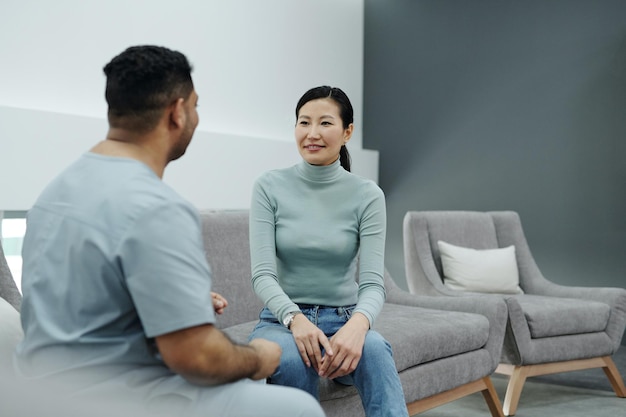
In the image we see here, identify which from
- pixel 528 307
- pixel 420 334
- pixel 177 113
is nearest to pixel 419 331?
pixel 420 334

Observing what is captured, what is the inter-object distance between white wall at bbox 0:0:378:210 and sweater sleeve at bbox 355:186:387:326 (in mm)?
1956

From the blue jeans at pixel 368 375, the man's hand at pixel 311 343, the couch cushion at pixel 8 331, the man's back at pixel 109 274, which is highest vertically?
the man's back at pixel 109 274

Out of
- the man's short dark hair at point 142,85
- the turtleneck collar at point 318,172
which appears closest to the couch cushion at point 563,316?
the turtleneck collar at point 318,172

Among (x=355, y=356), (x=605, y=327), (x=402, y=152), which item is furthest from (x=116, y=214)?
(x=402, y=152)

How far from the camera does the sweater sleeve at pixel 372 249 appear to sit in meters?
2.05

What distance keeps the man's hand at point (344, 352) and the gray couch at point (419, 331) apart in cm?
31

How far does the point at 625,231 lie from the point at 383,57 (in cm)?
231

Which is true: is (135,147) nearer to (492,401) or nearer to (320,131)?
(320,131)

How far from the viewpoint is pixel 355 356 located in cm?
184

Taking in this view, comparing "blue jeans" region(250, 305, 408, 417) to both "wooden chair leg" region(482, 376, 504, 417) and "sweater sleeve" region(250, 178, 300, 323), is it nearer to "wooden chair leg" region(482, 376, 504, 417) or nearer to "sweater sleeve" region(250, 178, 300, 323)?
"sweater sleeve" region(250, 178, 300, 323)

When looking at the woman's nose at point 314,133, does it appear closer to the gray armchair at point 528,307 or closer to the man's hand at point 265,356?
the man's hand at point 265,356

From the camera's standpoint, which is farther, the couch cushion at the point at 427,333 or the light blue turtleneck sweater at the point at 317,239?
the couch cushion at the point at 427,333

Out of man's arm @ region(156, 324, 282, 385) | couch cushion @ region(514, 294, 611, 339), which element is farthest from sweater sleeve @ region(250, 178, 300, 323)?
couch cushion @ region(514, 294, 611, 339)

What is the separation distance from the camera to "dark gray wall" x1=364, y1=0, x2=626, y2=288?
4773 mm
